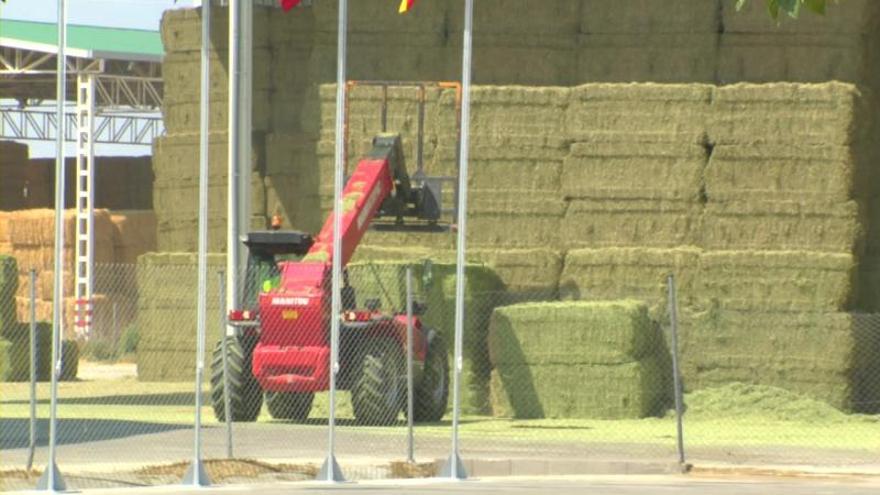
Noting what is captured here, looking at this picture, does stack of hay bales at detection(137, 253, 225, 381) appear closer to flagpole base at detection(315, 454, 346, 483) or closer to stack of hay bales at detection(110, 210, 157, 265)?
flagpole base at detection(315, 454, 346, 483)

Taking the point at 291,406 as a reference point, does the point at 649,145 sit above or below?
above

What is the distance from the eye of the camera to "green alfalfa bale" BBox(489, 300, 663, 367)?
90.3ft

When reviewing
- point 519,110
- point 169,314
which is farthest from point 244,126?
point 169,314

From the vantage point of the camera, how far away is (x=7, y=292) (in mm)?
33688

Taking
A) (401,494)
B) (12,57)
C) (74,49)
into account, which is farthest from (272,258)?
(12,57)

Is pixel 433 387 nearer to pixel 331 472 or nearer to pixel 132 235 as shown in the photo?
pixel 331 472

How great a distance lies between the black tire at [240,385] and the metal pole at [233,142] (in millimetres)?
3225

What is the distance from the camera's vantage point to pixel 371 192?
28156mm

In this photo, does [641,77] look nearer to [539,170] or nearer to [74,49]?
[539,170]

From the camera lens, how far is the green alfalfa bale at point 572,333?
27.5 m

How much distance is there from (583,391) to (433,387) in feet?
6.02

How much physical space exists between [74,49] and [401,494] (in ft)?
110

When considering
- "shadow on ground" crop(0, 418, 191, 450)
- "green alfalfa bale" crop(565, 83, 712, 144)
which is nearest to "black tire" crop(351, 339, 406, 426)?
"shadow on ground" crop(0, 418, 191, 450)

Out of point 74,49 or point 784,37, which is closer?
point 784,37
